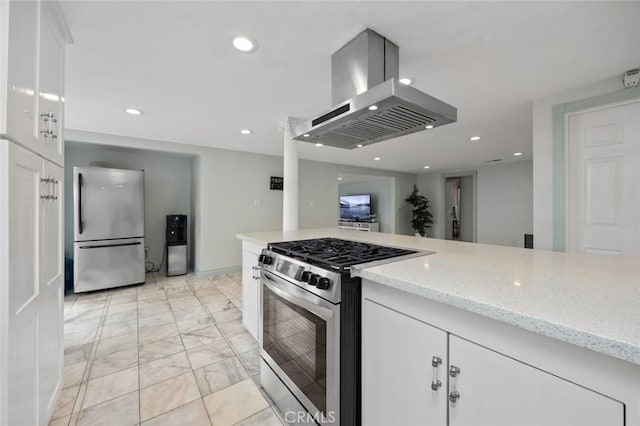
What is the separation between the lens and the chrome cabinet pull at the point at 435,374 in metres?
0.87

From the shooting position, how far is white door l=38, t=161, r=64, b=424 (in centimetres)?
115

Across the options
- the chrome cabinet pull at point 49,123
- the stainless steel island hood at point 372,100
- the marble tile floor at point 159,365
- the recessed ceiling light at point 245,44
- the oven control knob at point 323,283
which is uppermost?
the recessed ceiling light at point 245,44

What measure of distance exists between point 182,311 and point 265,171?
2806 millimetres

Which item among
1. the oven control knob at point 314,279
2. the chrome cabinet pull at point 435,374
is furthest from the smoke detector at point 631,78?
the oven control knob at point 314,279

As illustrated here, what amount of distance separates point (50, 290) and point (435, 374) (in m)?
1.79

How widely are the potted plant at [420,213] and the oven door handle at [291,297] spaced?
652 centimetres

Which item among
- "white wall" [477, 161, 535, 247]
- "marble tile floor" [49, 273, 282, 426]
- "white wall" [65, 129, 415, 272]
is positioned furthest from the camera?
"white wall" [477, 161, 535, 247]

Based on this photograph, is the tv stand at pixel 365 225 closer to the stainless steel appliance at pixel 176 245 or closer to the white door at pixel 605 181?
the stainless steel appliance at pixel 176 245

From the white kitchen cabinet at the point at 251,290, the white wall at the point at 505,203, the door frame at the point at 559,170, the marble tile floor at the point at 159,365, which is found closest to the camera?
the marble tile floor at the point at 159,365

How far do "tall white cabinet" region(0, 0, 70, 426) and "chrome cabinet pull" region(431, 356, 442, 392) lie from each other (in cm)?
141

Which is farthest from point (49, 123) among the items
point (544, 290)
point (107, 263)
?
point (107, 263)

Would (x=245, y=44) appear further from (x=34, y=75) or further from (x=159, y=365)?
(x=159, y=365)

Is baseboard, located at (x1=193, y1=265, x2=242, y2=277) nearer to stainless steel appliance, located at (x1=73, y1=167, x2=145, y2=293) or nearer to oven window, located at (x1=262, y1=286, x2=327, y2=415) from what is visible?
stainless steel appliance, located at (x1=73, y1=167, x2=145, y2=293)

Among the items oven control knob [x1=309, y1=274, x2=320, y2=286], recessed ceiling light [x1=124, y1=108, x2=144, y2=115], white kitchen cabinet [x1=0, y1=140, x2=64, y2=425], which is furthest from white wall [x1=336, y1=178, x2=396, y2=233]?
white kitchen cabinet [x1=0, y1=140, x2=64, y2=425]
